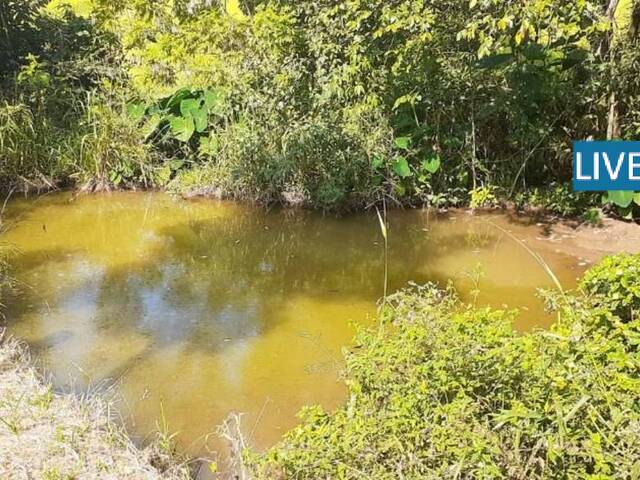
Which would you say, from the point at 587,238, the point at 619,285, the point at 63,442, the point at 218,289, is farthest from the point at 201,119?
the point at 619,285

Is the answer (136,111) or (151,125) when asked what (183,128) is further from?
(136,111)

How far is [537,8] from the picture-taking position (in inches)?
187

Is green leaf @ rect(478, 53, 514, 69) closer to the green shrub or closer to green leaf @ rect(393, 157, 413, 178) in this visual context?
green leaf @ rect(393, 157, 413, 178)

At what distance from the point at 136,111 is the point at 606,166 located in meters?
4.63

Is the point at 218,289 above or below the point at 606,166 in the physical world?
below

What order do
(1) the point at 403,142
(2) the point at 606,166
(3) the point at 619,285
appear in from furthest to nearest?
(1) the point at 403,142 → (2) the point at 606,166 → (3) the point at 619,285

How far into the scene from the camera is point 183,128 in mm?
7117

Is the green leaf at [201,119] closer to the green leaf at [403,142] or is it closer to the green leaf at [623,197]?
the green leaf at [403,142]

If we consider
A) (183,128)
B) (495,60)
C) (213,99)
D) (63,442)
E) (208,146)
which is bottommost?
(63,442)

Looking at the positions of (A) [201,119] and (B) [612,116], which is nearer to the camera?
(B) [612,116]

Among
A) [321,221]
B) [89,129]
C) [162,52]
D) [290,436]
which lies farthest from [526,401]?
[162,52]

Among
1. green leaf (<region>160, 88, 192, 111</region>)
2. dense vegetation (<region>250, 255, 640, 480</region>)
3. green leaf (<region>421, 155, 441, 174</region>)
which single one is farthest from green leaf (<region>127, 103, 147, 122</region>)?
dense vegetation (<region>250, 255, 640, 480</region>)

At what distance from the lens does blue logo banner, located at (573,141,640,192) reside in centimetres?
570

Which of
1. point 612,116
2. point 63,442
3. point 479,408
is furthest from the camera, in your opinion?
point 612,116
